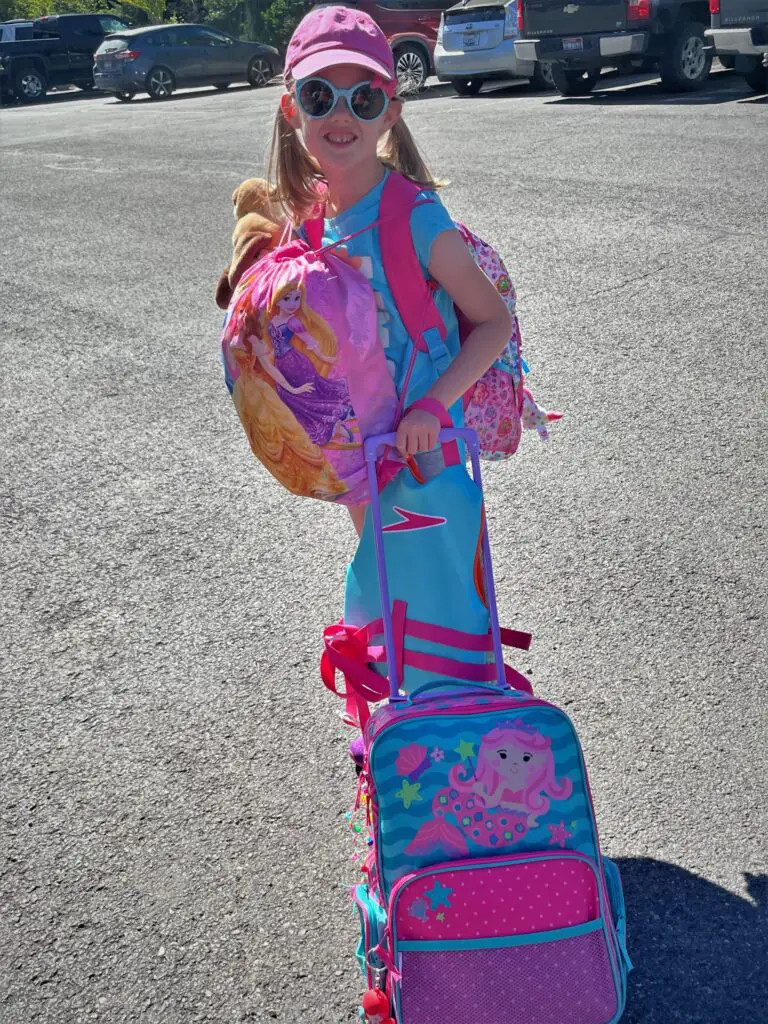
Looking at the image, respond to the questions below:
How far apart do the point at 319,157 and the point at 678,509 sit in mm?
2205

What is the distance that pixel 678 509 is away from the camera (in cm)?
408

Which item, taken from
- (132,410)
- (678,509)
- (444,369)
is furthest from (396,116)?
(132,410)

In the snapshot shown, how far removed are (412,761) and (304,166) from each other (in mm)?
1257

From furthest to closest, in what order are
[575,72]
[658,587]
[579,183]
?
[575,72] < [579,183] < [658,587]

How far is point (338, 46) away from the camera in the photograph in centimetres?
228

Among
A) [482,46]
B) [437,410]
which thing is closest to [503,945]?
[437,410]

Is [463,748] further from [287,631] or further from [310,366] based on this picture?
[287,631]

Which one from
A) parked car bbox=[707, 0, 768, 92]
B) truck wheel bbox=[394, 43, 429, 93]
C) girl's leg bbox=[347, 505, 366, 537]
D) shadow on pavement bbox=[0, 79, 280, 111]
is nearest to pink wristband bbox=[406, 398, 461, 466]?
girl's leg bbox=[347, 505, 366, 537]

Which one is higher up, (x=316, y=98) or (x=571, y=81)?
(x=316, y=98)

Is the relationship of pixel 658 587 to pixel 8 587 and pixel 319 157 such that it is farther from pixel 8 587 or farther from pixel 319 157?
pixel 8 587

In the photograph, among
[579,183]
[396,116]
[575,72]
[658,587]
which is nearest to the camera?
[396,116]

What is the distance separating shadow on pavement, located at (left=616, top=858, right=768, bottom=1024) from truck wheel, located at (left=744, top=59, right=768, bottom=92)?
1210 centimetres

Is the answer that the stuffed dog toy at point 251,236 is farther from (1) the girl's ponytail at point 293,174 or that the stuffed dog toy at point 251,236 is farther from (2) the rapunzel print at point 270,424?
(2) the rapunzel print at point 270,424

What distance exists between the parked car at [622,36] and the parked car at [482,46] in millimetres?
1321
